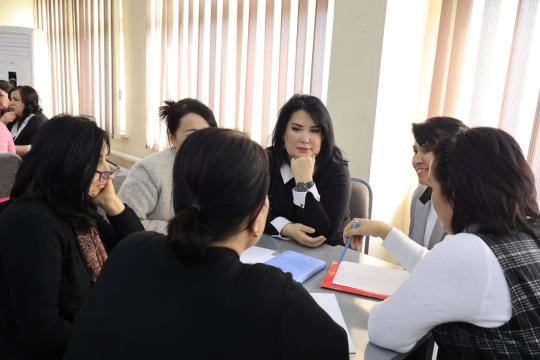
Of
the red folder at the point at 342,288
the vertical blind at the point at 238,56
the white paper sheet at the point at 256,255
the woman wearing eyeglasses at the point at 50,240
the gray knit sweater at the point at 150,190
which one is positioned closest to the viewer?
the woman wearing eyeglasses at the point at 50,240

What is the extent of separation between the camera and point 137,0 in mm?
4152

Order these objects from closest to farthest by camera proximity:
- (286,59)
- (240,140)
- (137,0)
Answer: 1. (240,140)
2. (286,59)
3. (137,0)

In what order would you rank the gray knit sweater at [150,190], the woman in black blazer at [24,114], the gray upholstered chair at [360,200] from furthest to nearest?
the woman in black blazer at [24,114] → the gray upholstered chair at [360,200] → the gray knit sweater at [150,190]

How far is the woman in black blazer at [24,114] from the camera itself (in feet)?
12.6

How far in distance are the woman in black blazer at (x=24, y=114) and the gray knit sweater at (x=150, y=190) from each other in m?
2.62

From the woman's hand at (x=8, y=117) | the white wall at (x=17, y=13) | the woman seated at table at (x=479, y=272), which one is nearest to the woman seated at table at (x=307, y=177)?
the woman seated at table at (x=479, y=272)

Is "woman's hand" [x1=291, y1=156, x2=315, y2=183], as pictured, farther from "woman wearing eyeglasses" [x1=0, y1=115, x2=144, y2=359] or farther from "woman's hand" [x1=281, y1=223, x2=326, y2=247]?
"woman wearing eyeglasses" [x1=0, y1=115, x2=144, y2=359]

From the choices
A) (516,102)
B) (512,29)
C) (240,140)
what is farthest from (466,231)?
(512,29)

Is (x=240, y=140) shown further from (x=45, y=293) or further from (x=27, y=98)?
(x=27, y=98)

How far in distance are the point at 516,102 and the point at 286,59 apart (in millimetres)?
1457

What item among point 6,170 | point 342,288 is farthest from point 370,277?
point 6,170

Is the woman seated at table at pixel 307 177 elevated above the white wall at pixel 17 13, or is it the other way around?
the white wall at pixel 17 13

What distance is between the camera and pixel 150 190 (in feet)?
5.78

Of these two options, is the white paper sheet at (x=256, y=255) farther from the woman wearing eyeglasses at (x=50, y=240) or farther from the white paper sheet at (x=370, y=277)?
the woman wearing eyeglasses at (x=50, y=240)
